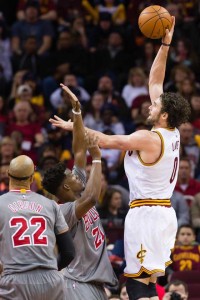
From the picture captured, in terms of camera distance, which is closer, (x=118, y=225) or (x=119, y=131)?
(x=118, y=225)

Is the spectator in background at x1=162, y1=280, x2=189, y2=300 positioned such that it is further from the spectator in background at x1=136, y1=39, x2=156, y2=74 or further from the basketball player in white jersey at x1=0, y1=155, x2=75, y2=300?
the spectator in background at x1=136, y1=39, x2=156, y2=74

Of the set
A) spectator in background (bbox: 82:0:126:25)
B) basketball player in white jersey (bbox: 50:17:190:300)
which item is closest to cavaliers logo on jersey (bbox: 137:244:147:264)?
basketball player in white jersey (bbox: 50:17:190:300)

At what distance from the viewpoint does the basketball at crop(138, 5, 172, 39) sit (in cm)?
938

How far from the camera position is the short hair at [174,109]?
28.5 feet

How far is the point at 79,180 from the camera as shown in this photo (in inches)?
343

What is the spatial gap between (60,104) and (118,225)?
442 centimetres

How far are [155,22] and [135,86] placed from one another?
25.5 ft

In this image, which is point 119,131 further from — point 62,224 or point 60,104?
point 62,224

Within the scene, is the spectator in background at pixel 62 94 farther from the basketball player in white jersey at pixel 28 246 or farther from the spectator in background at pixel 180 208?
the basketball player in white jersey at pixel 28 246

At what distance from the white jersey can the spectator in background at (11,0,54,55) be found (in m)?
10.4

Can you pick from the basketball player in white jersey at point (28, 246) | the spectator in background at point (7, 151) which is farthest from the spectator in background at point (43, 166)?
the basketball player in white jersey at point (28, 246)

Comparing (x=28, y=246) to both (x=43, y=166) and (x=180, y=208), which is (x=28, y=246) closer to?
(x=180, y=208)

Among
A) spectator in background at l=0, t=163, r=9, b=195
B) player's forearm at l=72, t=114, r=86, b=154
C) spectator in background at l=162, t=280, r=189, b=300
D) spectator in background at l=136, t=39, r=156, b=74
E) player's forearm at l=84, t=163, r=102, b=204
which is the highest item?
spectator in background at l=136, t=39, r=156, b=74

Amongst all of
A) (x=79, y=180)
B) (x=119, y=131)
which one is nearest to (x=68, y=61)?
(x=119, y=131)
